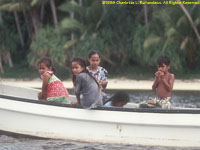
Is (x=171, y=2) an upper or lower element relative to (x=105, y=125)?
upper

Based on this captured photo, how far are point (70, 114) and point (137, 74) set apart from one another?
49.8 feet

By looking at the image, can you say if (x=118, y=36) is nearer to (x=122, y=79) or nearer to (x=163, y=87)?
(x=122, y=79)

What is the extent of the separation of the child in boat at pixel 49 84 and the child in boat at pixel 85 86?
478 mm

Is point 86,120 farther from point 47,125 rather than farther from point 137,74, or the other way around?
point 137,74

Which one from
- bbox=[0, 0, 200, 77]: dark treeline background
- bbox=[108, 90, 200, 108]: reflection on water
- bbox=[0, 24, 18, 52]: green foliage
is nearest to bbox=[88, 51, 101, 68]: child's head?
bbox=[108, 90, 200, 108]: reflection on water

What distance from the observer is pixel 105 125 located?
7.61 metres

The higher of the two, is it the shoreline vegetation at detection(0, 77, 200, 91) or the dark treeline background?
the dark treeline background

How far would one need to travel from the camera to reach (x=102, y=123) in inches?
300

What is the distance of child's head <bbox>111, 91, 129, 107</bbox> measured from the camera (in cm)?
795

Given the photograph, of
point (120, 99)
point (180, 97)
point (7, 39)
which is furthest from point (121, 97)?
point (7, 39)

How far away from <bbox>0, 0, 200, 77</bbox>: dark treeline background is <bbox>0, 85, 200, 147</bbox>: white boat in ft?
42.9

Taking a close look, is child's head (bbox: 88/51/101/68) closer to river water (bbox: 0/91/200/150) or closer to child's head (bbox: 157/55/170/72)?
child's head (bbox: 157/55/170/72)

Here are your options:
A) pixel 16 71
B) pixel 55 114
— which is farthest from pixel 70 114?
pixel 16 71

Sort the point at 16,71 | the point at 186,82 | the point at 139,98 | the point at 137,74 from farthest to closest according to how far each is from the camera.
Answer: the point at 16,71, the point at 137,74, the point at 186,82, the point at 139,98
